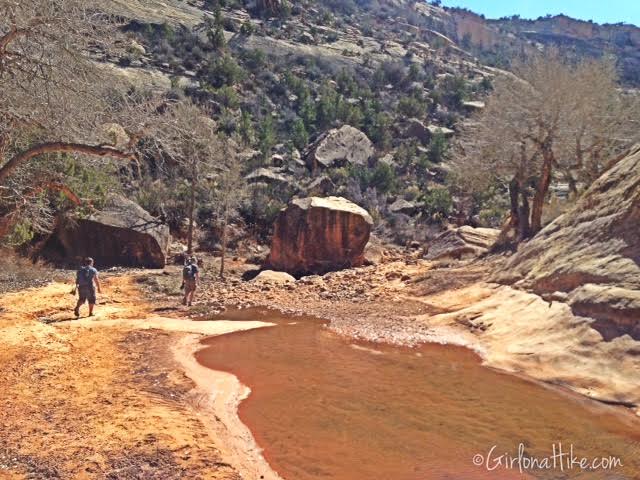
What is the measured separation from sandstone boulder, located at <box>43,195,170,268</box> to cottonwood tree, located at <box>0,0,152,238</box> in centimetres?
1510

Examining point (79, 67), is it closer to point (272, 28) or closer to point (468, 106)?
point (468, 106)

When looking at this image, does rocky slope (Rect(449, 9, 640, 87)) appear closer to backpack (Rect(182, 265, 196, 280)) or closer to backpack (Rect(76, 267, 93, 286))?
backpack (Rect(182, 265, 196, 280))

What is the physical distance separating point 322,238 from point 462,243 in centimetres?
593

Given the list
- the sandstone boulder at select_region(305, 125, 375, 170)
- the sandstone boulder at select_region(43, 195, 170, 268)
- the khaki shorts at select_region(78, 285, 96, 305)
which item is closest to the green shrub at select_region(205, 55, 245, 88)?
the sandstone boulder at select_region(305, 125, 375, 170)

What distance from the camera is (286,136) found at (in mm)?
41000

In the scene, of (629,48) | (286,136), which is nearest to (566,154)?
(286,136)

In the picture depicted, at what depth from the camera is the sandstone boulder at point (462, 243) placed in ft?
68.7

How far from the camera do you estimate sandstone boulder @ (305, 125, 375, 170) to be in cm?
3700

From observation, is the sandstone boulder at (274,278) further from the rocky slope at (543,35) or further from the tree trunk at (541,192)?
the rocky slope at (543,35)

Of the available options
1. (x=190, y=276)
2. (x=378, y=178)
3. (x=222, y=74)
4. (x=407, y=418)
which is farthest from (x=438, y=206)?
(x=407, y=418)

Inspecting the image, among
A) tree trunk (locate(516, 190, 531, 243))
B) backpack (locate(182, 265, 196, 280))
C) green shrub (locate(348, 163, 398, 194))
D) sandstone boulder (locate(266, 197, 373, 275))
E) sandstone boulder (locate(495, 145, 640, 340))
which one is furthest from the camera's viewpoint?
green shrub (locate(348, 163, 398, 194))

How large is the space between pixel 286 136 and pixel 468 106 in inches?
787

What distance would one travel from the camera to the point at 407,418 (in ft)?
23.9

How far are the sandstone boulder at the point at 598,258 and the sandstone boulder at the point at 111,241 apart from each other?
14.6 m
